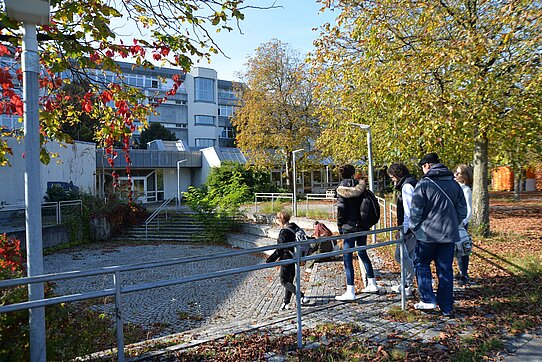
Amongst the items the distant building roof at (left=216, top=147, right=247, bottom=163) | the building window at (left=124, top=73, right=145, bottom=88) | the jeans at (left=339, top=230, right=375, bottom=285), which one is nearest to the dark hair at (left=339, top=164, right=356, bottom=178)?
the jeans at (left=339, top=230, right=375, bottom=285)

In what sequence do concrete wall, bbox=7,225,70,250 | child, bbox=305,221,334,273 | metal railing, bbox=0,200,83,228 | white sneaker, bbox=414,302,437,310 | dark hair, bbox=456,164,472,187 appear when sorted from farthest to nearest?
1. concrete wall, bbox=7,225,70,250
2. metal railing, bbox=0,200,83,228
3. child, bbox=305,221,334,273
4. dark hair, bbox=456,164,472,187
5. white sneaker, bbox=414,302,437,310

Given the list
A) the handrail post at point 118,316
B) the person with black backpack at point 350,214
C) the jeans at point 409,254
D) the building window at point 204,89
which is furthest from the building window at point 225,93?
the handrail post at point 118,316

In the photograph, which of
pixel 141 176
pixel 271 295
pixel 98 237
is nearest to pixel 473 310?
pixel 271 295

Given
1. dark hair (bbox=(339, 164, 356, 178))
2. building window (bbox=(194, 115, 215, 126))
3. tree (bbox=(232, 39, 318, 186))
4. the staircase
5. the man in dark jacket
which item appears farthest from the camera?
building window (bbox=(194, 115, 215, 126))

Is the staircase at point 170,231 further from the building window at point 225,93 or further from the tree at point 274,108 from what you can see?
the building window at point 225,93

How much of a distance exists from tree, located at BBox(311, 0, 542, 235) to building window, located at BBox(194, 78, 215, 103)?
1407 inches

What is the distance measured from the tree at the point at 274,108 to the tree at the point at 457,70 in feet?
54.6

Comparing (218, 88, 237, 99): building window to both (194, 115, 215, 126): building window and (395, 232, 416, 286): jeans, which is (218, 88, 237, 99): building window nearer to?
(194, 115, 215, 126): building window

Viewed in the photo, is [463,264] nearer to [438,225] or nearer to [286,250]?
[438,225]

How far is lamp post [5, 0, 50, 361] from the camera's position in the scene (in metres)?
2.92

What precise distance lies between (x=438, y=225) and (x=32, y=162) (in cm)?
389

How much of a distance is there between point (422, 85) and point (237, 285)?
6172mm

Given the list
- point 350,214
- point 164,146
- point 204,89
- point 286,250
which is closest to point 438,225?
point 350,214

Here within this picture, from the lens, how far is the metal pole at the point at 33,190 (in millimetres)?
2932
